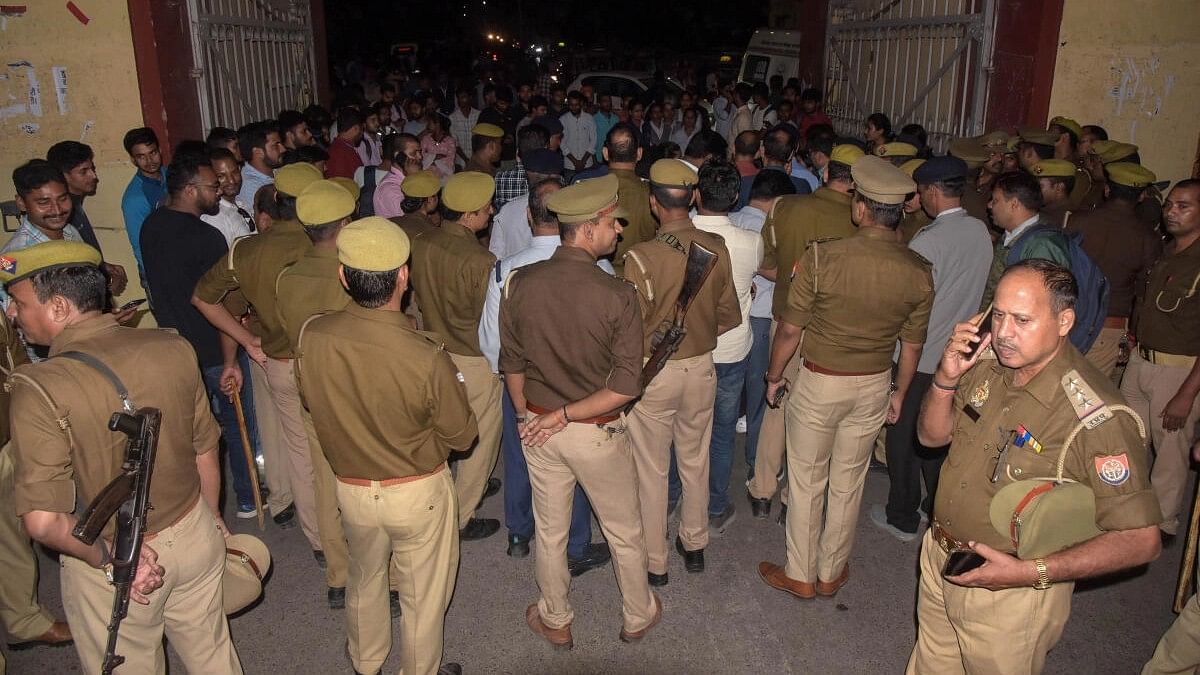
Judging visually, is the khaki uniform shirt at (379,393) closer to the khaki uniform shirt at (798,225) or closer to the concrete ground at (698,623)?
the concrete ground at (698,623)

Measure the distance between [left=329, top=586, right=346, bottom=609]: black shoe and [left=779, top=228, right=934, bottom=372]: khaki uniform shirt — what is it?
272 centimetres

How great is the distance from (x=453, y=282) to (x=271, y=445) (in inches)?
65.1

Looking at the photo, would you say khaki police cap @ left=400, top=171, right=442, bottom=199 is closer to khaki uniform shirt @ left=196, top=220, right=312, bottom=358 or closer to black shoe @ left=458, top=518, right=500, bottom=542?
khaki uniform shirt @ left=196, top=220, right=312, bottom=358

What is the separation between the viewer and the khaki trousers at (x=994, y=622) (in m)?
2.66

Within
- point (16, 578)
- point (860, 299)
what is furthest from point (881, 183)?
point (16, 578)

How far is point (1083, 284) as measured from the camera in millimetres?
4359

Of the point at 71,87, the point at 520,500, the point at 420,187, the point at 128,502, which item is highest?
the point at 71,87

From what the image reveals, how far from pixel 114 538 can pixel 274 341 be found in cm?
165

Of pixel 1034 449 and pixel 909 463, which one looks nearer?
pixel 1034 449

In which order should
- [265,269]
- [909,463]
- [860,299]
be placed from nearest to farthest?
[860,299], [265,269], [909,463]

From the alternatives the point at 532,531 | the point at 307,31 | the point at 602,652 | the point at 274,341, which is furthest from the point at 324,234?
the point at 307,31

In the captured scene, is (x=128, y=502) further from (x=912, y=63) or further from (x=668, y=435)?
(x=912, y=63)

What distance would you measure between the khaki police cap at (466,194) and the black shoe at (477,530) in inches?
75.4

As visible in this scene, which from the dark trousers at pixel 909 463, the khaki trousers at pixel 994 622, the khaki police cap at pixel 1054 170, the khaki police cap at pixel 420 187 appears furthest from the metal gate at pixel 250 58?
the khaki trousers at pixel 994 622
